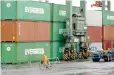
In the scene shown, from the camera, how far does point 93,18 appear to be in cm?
4350

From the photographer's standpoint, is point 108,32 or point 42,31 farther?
point 108,32

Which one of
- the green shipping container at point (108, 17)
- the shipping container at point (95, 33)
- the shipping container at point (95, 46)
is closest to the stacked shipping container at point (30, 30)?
the shipping container at point (95, 33)

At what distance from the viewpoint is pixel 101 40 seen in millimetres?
44844

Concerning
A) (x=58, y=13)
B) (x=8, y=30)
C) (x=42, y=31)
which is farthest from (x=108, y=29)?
(x=8, y=30)

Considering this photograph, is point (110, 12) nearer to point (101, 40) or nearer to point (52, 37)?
point (101, 40)

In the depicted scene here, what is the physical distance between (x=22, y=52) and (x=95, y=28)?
12.7m

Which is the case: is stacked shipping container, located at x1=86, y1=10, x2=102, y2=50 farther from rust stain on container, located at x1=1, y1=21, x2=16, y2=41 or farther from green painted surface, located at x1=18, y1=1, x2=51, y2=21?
rust stain on container, located at x1=1, y1=21, x2=16, y2=41

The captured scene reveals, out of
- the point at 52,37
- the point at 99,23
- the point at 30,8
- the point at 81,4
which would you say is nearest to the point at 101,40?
the point at 99,23

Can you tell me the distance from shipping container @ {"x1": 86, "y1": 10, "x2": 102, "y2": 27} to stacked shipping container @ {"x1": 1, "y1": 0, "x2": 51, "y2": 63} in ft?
24.7

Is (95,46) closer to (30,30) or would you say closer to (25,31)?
(30,30)

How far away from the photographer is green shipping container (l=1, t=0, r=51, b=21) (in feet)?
108

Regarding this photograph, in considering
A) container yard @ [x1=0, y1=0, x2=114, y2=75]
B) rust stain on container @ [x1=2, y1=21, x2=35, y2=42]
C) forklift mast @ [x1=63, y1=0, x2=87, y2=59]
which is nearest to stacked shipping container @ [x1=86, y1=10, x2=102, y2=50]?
container yard @ [x1=0, y1=0, x2=114, y2=75]

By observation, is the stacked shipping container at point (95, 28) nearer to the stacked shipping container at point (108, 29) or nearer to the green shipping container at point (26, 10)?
the stacked shipping container at point (108, 29)

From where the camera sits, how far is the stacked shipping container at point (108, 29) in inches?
1784
